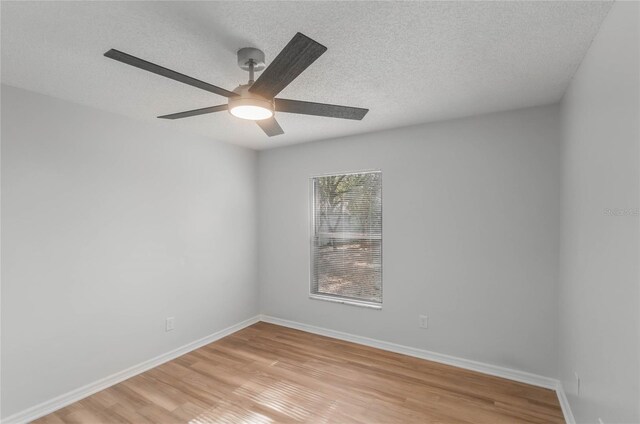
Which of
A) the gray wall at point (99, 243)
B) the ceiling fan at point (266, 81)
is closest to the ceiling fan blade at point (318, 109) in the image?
the ceiling fan at point (266, 81)

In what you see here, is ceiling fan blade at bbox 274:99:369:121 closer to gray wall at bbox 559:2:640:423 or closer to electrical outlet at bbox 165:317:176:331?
gray wall at bbox 559:2:640:423

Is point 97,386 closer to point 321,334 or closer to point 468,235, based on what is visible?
point 321,334

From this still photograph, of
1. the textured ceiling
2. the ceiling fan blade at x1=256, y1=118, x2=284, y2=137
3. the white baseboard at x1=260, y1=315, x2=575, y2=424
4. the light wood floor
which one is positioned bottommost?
the light wood floor

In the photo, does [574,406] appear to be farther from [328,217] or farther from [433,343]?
[328,217]

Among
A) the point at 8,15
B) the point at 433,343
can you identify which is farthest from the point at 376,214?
the point at 8,15

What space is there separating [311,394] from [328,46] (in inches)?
101

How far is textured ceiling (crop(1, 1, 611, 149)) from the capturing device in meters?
1.45

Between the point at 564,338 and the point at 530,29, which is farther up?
the point at 530,29

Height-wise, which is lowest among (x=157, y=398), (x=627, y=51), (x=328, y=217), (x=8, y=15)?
(x=157, y=398)

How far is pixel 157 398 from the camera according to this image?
2529 millimetres

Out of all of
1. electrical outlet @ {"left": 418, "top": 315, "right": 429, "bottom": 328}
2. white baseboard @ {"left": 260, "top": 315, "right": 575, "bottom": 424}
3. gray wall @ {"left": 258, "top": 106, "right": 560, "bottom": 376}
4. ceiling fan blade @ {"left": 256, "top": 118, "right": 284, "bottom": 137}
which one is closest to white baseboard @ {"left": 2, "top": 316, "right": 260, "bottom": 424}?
white baseboard @ {"left": 260, "top": 315, "right": 575, "bottom": 424}

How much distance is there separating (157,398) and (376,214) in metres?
2.65

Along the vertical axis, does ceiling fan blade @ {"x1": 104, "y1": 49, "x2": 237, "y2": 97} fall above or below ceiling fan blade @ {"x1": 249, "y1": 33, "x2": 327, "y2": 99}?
below

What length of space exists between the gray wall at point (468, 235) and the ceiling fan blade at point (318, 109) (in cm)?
151
